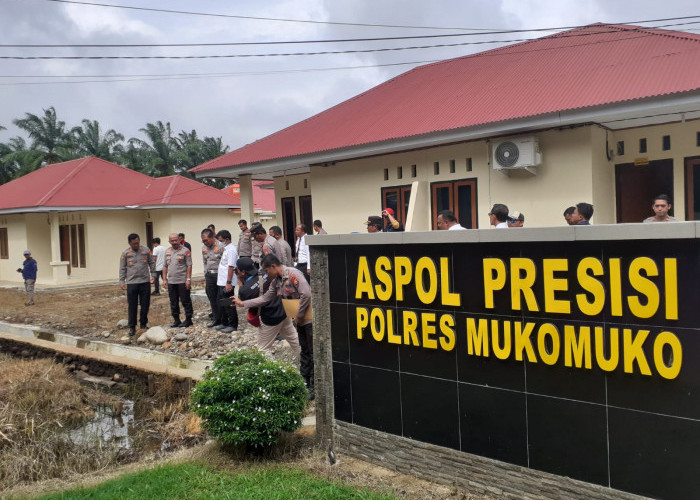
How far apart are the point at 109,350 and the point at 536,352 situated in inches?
374

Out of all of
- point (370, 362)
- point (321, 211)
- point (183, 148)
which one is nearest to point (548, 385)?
point (370, 362)

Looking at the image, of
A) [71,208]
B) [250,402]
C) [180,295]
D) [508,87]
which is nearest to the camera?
[250,402]

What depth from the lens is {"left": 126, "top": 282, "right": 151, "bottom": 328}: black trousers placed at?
37.7 feet

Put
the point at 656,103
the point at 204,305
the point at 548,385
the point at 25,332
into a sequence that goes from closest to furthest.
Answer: the point at 548,385 → the point at 656,103 → the point at 25,332 → the point at 204,305

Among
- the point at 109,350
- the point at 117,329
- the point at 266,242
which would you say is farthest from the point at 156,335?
the point at 266,242

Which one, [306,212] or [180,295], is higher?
[306,212]

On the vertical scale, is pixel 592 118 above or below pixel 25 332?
above

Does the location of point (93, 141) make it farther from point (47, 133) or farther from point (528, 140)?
point (528, 140)

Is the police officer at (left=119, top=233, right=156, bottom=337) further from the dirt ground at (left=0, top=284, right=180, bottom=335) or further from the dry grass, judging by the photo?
the dry grass

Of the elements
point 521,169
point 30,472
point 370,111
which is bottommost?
point 30,472

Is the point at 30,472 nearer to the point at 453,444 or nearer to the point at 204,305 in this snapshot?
the point at 453,444

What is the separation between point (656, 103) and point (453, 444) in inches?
251

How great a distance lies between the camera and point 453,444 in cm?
469

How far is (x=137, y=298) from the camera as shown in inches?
460
